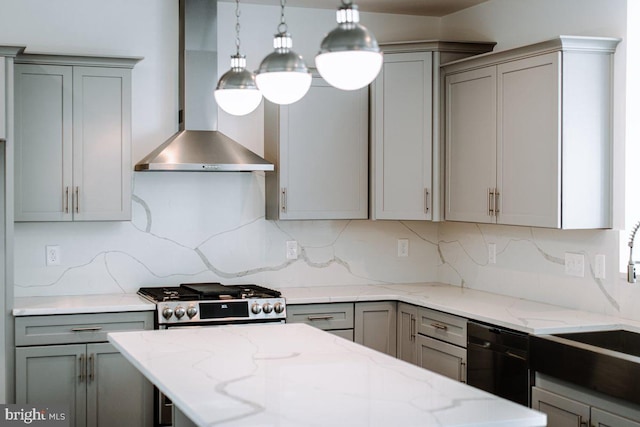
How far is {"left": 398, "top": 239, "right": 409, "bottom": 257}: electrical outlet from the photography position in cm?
538

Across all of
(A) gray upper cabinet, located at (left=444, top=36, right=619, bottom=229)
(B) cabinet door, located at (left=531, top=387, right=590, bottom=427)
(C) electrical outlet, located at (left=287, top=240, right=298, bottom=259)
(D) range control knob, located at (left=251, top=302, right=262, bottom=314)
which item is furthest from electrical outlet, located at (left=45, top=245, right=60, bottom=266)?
(B) cabinet door, located at (left=531, top=387, right=590, bottom=427)

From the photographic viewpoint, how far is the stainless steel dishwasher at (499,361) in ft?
11.8

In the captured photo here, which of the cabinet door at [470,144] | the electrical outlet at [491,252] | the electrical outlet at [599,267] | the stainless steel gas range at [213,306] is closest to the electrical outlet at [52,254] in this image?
the stainless steel gas range at [213,306]

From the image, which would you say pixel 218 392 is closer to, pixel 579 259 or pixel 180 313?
pixel 180 313

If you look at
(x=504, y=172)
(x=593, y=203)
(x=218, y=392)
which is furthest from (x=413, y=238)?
(x=218, y=392)

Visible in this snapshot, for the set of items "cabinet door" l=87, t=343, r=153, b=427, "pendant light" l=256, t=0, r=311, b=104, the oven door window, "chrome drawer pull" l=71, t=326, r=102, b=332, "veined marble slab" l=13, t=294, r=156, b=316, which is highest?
"pendant light" l=256, t=0, r=311, b=104

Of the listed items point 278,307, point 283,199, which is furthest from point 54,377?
point 283,199

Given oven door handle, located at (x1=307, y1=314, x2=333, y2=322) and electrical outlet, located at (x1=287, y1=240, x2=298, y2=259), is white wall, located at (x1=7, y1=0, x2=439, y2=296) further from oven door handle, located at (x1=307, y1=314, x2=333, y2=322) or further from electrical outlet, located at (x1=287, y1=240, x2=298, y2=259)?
Result: oven door handle, located at (x1=307, y1=314, x2=333, y2=322)

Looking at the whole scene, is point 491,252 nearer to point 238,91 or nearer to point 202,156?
point 202,156

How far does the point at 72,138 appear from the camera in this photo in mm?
4414

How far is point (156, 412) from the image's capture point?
438cm

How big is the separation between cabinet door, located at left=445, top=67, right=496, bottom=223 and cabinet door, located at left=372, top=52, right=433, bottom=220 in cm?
13

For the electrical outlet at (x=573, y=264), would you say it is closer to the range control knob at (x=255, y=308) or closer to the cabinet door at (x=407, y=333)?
the cabinet door at (x=407, y=333)

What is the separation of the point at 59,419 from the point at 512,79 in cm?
297
